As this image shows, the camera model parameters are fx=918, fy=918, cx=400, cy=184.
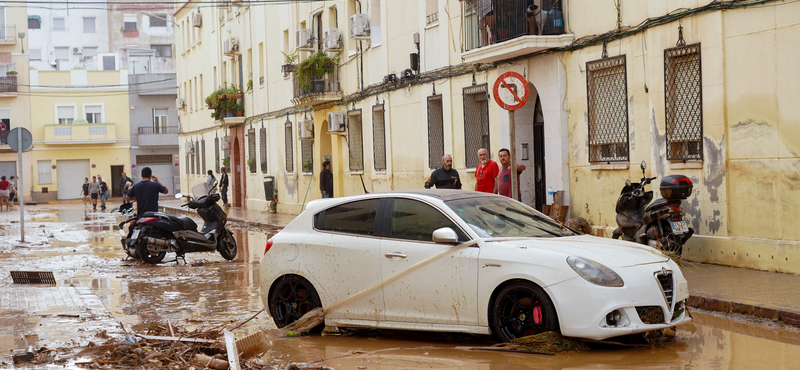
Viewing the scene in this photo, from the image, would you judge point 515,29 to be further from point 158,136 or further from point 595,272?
point 158,136

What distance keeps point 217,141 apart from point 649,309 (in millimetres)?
39690

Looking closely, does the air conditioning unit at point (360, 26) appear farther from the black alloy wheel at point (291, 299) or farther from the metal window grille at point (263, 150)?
the black alloy wheel at point (291, 299)

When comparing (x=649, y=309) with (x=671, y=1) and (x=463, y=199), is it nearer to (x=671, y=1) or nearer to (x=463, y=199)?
(x=463, y=199)

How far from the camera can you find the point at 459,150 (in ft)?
67.7

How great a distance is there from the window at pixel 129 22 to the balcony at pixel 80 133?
32.0ft

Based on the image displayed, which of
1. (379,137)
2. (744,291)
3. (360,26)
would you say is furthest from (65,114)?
(744,291)

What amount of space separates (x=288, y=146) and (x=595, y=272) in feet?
89.4

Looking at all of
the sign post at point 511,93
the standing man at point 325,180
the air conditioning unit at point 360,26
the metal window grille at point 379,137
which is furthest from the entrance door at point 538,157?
the standing man at point 325,180

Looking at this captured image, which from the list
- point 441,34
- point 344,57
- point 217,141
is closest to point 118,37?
point 217,141

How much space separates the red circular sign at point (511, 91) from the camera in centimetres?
1306

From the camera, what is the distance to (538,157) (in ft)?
61.7

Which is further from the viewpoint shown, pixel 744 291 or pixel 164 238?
pixel 164 238

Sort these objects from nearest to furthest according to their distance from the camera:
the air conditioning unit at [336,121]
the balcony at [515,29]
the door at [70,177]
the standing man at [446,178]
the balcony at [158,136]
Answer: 1. the standing man at [446,178]
2. the balcony at [515,29]
3. the air conditioning unit at [336,121]
4. the door at [70,177]
5. the balcony at [158,136]

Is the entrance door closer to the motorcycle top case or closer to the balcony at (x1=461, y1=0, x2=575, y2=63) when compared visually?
the balcony at (x1=461, y1=0, x2=575, y2=63)
